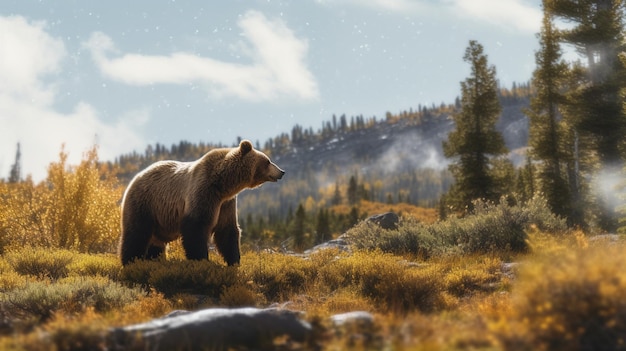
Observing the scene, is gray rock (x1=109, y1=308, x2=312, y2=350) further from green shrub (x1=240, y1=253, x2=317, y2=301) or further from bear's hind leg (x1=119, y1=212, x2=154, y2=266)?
bear's hind leg (x1=119, y1=212, x2=154, y2=266)

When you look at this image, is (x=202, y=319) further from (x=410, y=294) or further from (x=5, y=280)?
(x=5, y=280)

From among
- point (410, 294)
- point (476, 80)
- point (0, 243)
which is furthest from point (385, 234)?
point (476, 80)

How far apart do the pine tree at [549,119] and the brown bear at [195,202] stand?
2095 centimetres

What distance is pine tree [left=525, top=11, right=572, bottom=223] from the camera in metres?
26.4

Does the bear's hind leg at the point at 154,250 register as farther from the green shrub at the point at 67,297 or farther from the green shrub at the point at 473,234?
the green shrub at the point at 473,234

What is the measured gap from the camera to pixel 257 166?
985cm

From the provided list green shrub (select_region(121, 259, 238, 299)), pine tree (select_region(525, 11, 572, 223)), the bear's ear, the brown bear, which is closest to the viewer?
green shrub (select_region(121, 259, 238, 299))

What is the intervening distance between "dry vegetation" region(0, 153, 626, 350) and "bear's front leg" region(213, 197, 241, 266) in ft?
1.19

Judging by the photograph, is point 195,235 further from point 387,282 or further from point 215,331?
point 215,331

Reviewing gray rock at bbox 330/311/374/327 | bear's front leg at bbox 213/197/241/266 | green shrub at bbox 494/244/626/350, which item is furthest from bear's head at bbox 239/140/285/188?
green shrub at bbox 494/244/626/350

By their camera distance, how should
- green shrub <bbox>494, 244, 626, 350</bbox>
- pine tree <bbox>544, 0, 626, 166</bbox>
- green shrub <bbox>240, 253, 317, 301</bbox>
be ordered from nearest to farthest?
green shrub <bbox>494, 244, 626, 350</bbox>
green shrub <bbox>240, 253, 317, 301</bbox>
pine tree <bbox>544, 0, 626, 166</bbox>

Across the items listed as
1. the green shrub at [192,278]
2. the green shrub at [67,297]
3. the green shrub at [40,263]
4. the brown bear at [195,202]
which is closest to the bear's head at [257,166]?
the brown bear at [195,202]

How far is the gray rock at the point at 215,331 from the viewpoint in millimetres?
4324

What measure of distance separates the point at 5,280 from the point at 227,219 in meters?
3.87
